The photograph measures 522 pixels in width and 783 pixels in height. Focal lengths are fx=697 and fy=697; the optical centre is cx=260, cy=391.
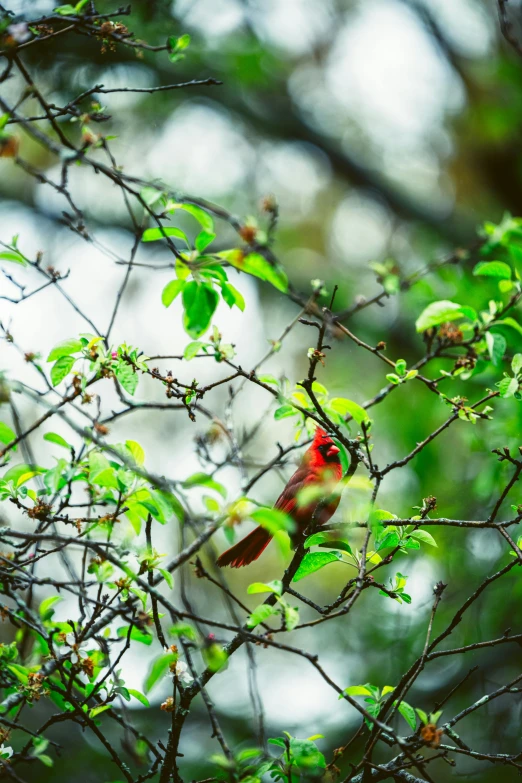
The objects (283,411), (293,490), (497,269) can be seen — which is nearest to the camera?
(283,411)

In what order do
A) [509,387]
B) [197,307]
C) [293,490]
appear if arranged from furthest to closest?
1. [293,490]
2. [509,387]
3. [197,307]

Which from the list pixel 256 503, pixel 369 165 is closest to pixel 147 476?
pixel 256 503

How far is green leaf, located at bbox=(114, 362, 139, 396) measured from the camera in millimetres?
1889

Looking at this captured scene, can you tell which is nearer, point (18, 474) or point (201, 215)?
point (201, 215)

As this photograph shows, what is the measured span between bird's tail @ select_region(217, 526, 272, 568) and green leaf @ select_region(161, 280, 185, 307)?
1.66 metres

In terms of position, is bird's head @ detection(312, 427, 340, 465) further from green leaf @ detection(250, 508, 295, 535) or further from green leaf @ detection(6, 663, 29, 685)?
green leaf @ detection(250, 508, 295, 535)

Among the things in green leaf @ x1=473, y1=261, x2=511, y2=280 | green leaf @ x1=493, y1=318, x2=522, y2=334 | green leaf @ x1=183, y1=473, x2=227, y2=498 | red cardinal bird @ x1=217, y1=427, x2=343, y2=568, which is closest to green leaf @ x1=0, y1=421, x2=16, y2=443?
green leaf @ x1=183, y1=473, x2=227, y2=498

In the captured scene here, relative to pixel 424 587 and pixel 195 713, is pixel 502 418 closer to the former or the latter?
pixel 424 587

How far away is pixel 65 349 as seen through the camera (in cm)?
193

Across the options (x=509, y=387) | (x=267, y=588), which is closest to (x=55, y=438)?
(x=267, y=588)

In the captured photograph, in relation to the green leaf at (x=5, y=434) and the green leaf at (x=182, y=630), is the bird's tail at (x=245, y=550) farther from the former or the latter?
the green leaf at (x=182, y=630)

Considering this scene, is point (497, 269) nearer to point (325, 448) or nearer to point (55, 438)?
point (325, 448)

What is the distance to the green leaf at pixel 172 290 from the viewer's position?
5.87 feet

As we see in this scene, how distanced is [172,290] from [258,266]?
290 millimetres
